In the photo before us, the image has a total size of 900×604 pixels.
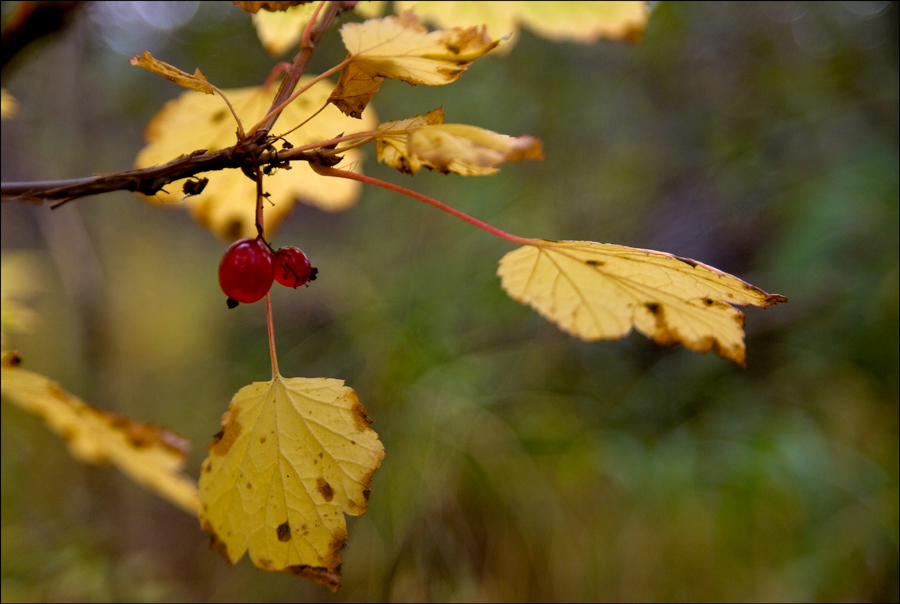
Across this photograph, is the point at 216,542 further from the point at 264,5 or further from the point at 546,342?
the point at 546,342

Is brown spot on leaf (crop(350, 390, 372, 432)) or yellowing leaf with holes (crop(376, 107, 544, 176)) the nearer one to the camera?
yellowing leaf with holes (crop(376, 107, 544, 176))

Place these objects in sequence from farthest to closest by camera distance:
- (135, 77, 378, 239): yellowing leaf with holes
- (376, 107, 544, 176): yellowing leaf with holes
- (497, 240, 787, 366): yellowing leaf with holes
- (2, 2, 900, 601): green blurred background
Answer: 1. (2, 2, 900, 601): green blurred background
2. (135, 77, 378, 239): yellowing leaf with holes
3. (497, 240, 787, 366): yellowing leaf with holes
4. (376, 107, 544, 176): yellowing leaf with holes

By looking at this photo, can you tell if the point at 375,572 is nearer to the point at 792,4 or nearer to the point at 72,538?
the point at 72,538

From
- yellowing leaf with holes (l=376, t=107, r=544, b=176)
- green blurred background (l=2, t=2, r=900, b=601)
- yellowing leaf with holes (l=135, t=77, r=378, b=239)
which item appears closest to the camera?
yellowing leaf with holes (l=376, t=107, r=544, b=176)

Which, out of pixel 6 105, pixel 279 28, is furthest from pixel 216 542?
pixel 279 28

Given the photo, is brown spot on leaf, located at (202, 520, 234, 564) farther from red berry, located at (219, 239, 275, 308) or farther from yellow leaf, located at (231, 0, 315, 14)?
yellow leaf, located at (231, 0, 315, 14)

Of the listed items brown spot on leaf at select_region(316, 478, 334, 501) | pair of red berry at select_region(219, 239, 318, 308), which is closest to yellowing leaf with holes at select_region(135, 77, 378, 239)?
pair of red berry at select_region(219, 239, 318, 308)
